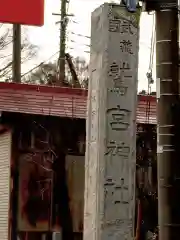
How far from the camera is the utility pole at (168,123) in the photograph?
8477 mm

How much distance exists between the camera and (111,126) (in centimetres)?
782

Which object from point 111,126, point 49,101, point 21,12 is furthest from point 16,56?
point 111,126

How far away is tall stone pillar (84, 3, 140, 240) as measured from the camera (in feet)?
25.2

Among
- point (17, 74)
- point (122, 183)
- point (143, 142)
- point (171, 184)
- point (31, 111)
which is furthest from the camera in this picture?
point (17, 74)

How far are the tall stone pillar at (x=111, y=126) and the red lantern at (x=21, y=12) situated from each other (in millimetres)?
2951

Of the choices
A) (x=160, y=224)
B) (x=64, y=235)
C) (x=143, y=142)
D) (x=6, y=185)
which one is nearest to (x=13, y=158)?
(x=6, y=185)

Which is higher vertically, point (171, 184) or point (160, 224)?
point (171, 184)

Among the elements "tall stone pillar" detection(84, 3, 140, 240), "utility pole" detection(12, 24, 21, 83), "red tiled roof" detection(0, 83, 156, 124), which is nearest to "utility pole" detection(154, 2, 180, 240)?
"tall stone pillar" detection(84, 3, 140, 240)

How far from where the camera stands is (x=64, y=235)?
14586 millimetres

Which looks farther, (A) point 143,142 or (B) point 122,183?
(A) point 143,142

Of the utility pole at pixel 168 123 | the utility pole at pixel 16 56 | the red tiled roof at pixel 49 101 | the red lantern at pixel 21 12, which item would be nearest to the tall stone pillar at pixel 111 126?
the utility pole at pixel 168 123

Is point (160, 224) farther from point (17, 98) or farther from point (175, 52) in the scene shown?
point (17, 98)

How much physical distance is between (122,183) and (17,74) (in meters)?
16.0

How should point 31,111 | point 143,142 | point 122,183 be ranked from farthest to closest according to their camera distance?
point 143,142 → point 31,111 → point 122,183
